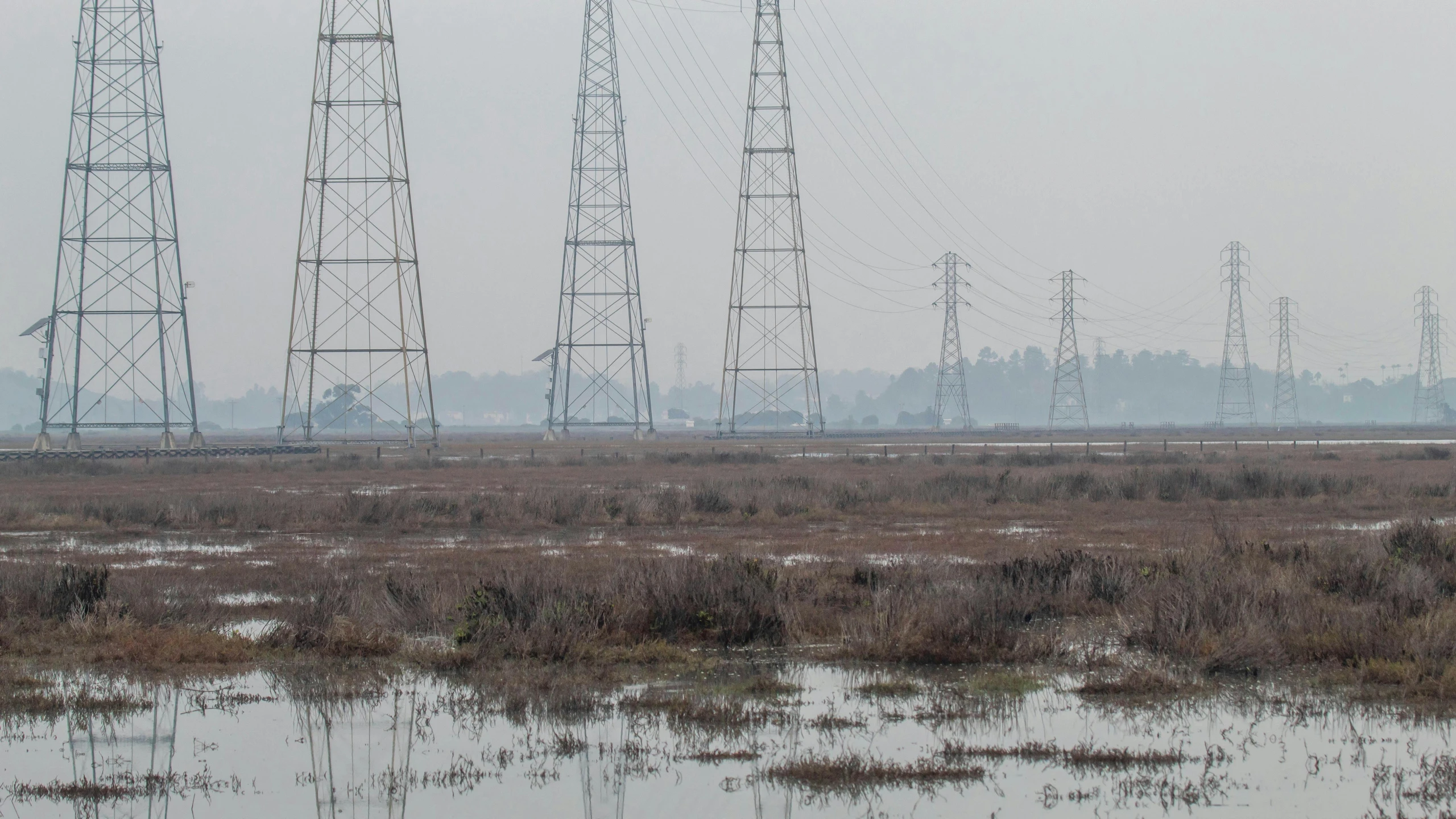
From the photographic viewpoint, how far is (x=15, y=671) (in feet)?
42.7

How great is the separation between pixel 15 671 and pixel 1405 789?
1228 centimetres

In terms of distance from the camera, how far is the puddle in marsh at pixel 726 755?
8883mm

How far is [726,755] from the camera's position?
32.8ft

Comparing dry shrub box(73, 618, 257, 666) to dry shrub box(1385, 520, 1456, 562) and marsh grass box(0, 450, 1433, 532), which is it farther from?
dry shrub box(1385, 520, 1456, 562)

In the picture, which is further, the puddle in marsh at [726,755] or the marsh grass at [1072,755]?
the marsh grass at [1072,755]

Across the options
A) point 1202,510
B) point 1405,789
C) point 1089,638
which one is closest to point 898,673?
point 1089,638

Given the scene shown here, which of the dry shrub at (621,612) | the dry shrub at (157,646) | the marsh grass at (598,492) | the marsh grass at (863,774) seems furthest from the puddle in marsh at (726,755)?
the marsh grass at (598,492)

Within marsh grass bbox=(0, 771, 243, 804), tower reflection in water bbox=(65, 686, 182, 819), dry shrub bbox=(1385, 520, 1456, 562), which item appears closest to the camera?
tower reflection in water bbox=(65, 686, 182, 819)

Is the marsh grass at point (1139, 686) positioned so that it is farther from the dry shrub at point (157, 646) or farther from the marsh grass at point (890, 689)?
the dry shrub at point (157, 646)

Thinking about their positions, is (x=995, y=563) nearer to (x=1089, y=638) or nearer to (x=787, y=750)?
(x=1089, y=638)

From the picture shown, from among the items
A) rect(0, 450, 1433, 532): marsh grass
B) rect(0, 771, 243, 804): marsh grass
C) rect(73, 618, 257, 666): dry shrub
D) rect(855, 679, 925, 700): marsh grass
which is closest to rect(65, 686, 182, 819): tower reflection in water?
rect(0, 771, 243, 804): marsh grass

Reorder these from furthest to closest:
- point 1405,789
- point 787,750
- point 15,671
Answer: point 15,671 < point 787,750 < point 1405,789

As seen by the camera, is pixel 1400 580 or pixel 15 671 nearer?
pixel 15 671

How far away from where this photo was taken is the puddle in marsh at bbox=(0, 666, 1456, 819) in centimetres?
888
